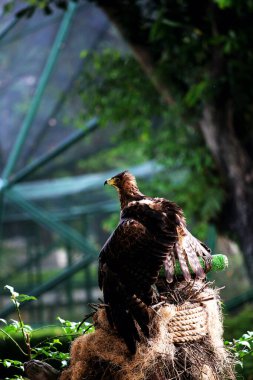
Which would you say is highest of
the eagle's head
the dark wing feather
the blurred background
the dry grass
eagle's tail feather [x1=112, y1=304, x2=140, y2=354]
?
the blurred background

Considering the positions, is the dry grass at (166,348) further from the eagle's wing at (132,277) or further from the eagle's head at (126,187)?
the eagle's head at (126,187)

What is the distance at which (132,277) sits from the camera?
2129mm

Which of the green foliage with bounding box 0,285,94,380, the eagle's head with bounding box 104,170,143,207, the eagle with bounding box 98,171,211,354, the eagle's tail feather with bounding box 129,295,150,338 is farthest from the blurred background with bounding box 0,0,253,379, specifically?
the eagle's tail feather with bounding box 129,295,150,338

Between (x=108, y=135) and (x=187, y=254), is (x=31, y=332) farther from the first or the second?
(x=108, y=135)

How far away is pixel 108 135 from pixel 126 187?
278 inches

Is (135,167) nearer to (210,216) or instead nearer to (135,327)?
(210,216)

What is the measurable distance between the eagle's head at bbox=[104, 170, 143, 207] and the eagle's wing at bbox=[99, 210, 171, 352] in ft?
1.16

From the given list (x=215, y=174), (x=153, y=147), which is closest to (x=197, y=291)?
(x=215, y=174)

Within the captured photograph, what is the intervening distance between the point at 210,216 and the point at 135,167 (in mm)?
1840

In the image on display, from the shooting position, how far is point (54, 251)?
983cm

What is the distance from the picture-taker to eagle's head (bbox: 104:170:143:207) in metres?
2.51

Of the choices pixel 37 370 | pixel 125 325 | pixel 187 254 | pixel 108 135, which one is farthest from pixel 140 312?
pixel 108 135

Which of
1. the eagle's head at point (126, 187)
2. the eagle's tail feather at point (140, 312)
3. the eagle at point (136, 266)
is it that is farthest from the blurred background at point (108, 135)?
the eagle's tail feather at point (140, 312)

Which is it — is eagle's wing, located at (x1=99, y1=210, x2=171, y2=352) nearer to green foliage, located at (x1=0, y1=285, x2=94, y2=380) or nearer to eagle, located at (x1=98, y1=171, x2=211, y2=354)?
eagle, located at (x1=98, y1=171, x2=211, y2=354)
